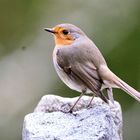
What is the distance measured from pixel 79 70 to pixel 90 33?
9.97ft

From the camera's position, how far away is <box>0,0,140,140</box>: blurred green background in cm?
961

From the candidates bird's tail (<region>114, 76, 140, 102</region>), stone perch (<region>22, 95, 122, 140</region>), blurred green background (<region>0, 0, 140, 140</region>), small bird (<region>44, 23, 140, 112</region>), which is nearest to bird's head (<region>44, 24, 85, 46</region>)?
small bird (<region>44, 23, 140, 112</region>)

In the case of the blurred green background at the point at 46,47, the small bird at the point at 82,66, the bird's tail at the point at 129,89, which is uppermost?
the small bird at the point at 82,66

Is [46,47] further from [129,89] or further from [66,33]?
[129,89]

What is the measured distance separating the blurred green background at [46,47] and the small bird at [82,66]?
1.90m

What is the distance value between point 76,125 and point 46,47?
447cm

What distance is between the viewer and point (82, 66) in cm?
720

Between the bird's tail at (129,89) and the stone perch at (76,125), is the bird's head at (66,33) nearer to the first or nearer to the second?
the bird's tail at (129,89)

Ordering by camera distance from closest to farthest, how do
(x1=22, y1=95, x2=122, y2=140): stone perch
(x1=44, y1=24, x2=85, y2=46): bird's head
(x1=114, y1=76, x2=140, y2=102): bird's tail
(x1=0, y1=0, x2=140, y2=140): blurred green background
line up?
(x1=22, y1=95, x2=122, y2=140): stone perch < (x1=114, y1=76, x2=140, y2=102): bird's tail < (x1=44, y1=24, x2=85, y2=46): bird's head < (x1=0, y1=0, x2=140, y2=140): blurred green background

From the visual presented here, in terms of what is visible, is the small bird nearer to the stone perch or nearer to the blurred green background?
Answer: the stone perch

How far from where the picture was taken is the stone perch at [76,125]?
5785 millimetres

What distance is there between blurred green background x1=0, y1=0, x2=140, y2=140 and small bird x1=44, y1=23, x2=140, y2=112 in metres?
1.90

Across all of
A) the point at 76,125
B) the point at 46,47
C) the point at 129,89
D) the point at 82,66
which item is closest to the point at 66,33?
the point at 82,66

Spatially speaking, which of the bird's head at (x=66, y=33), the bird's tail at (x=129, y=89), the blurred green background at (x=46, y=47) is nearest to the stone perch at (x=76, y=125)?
the bird's tail at (x=129, y=89)
